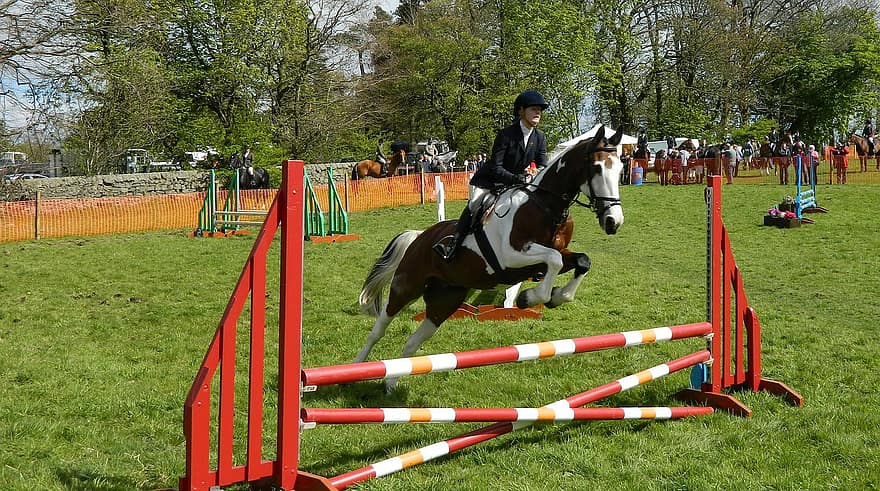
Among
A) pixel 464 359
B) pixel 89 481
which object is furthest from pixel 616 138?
pixel 89 481

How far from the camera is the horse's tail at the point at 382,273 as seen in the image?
6.82m

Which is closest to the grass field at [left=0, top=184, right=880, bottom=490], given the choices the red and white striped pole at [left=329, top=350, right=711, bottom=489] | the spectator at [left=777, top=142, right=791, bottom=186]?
the red and white striped pole at [left=329, top=350, right=711, bottom=489]

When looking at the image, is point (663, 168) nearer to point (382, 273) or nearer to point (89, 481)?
point (382, 273)

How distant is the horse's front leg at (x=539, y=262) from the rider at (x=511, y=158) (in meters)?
0.58

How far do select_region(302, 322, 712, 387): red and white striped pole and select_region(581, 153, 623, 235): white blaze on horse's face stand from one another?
2.74 feet

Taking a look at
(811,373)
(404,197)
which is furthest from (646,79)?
(811,373)

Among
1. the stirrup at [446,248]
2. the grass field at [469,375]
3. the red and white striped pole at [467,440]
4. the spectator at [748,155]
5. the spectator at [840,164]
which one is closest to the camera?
the red and white striped pole at [467,440]

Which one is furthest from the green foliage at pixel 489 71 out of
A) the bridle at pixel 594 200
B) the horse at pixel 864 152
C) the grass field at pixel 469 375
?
the bridle at pixel 594 200

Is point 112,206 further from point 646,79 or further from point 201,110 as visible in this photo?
point 646,79

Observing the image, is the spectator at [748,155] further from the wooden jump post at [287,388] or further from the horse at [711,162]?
the wooden jump post at [287,388]

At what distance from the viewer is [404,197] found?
25406mm

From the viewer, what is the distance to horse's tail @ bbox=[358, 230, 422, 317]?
682cm

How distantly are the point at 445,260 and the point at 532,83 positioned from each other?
Result: 33.7 meters

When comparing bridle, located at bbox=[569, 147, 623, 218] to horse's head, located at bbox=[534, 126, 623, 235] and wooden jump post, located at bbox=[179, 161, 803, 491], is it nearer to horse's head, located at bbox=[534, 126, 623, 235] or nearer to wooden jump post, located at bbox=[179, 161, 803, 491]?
horse's head, located at bbox=[534, 126, 623, 235]
